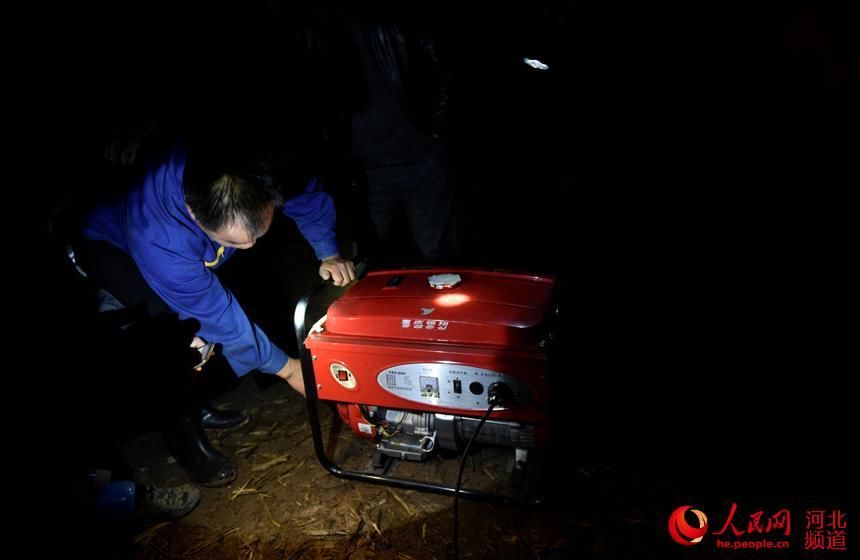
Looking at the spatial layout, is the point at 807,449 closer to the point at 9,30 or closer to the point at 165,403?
the point at 165,403

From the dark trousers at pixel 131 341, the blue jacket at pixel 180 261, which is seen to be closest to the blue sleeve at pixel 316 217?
the blue jacket at pixel 180 261

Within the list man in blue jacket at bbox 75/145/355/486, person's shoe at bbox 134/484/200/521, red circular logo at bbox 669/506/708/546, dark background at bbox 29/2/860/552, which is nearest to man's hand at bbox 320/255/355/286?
man in blue jacket at bbox 75/145/355/486

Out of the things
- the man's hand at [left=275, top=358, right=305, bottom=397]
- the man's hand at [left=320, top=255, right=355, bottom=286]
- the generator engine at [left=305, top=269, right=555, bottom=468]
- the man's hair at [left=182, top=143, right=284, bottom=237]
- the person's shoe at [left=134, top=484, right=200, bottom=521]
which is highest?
the man's hair at [left=182, top=143, right=284, bottom=237]

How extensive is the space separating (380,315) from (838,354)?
3533mm

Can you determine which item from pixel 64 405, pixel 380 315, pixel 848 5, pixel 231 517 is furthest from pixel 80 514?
pixel 848 5

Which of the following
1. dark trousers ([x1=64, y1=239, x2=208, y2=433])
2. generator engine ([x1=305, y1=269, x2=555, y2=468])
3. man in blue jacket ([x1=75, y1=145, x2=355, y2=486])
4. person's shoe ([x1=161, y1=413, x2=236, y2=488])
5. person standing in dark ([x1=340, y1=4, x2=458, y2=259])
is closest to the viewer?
generator engine ([x1=305, y1=269, x2=555, y2=468])

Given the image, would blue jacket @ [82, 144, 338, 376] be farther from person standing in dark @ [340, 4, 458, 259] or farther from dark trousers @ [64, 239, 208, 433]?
person standing in dark @ [340, 4, 458, 259]

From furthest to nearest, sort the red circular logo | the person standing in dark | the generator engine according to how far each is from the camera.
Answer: the person standing in dark < the red circular logo < the generator engine

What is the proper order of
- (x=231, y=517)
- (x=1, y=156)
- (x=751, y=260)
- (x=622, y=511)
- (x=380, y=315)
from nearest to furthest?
(x=380, y=315) < (x=622, y=511) < (x=231, y=517) < (x=1, y=156) < (x=751, y=260)

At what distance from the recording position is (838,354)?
3174 millimetres

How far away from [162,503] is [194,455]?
287mm

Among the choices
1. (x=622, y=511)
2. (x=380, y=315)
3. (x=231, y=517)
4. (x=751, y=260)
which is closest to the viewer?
(x=380, y=315)

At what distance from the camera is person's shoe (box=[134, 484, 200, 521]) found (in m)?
2.31

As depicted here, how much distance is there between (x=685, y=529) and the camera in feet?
6.34
